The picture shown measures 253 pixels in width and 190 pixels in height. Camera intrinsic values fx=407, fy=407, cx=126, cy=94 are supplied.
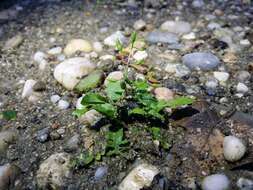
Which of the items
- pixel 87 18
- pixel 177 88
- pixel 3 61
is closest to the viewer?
pixel 177 88

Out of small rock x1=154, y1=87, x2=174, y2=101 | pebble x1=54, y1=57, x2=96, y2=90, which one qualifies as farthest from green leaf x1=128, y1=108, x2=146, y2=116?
pebble x1=54, y1=57, x2=96, y2=90

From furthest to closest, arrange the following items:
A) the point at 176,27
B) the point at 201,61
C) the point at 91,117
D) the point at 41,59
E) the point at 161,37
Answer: the point at 176,27 → the point at 161,37 → the point at 41,59 → the point at 201,61 → the point at 91,117

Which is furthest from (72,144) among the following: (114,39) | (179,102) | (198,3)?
(198,3)

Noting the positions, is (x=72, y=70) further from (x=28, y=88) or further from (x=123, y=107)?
(x=123, y=107)

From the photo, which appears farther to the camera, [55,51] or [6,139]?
[55,51]

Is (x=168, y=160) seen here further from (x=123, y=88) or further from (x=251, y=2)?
(x=251, y=2)

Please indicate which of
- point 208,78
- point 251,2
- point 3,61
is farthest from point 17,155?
point 251,2
